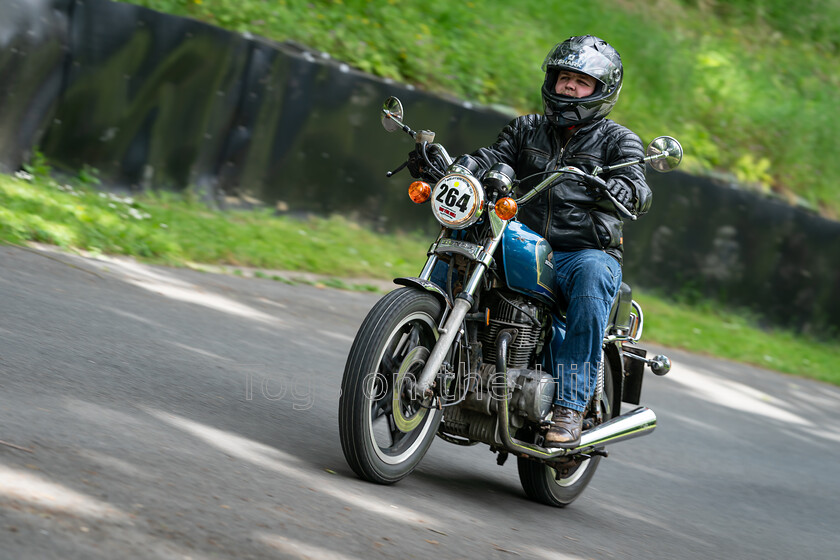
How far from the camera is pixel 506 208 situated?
4363mm

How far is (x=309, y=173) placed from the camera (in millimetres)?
11078

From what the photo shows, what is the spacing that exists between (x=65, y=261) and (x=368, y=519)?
443 centimetres

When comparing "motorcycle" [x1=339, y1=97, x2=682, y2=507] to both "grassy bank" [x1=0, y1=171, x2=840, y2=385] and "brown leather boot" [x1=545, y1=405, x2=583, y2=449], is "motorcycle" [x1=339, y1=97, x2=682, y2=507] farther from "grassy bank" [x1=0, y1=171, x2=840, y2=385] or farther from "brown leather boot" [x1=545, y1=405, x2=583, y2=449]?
"grassy bank" [x1=0, y1=171, x2=840, y2=385]

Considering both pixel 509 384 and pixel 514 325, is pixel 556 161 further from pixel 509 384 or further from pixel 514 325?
pixel 509 384

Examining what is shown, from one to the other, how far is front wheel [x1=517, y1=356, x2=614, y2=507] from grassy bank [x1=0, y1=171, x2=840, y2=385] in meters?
4.31

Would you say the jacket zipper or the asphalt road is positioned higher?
the jacket zipper

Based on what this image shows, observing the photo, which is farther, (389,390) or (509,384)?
(509,384)

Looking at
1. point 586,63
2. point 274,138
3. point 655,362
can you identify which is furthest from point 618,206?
point 274,138

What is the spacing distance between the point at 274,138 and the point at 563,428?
672cm

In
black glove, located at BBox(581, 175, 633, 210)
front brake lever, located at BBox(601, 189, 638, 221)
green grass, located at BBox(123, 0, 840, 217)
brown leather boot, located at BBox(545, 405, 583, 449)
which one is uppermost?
green grass, located at BBox(123, 0, 840, 217)

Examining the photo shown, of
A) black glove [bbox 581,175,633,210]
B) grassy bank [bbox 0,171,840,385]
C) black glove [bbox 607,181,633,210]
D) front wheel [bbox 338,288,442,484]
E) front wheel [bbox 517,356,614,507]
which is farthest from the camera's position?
grassy bank [bbox 0,171,840,385]

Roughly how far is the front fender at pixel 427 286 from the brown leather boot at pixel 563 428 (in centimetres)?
78

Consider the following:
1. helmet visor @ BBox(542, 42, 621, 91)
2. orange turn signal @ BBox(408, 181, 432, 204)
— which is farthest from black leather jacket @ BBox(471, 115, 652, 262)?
orange turn signal @ BBox(408, 181, 432, 204)

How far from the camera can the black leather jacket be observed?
491 cm
